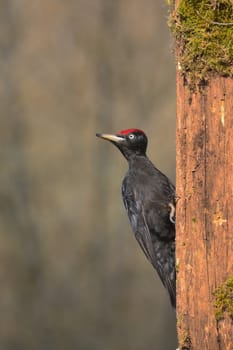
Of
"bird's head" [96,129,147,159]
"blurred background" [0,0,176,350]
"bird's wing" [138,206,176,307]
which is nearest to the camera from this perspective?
"bird's wing" [138,206,176,307]

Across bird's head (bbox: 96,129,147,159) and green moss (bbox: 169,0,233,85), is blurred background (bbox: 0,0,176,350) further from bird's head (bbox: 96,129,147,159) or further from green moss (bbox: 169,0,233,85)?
green moss (bbox: 169,0,233,85)

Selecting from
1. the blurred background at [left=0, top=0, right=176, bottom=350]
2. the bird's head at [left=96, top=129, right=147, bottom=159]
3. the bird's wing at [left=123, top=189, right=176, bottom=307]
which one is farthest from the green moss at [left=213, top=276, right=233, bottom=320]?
the blurred background at [left=0, top=0, right=176, bottom=350]

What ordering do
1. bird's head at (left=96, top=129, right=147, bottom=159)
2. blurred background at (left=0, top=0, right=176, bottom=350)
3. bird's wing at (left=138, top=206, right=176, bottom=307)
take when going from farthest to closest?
blurred background at (left=0, top=0, right=176, bottom=350) → bird's head at (left=96, top=129, right=147, bottom=159) → bird's wing at (left=138, top=206, right=176, bottom=307)

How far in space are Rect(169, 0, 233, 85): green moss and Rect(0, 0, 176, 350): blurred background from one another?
25.7 feet

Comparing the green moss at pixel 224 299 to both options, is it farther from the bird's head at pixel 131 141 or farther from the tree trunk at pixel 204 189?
the bird's head at pixel 131 141

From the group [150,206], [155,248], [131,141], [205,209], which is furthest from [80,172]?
[205,209]

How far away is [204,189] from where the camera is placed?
176 inches

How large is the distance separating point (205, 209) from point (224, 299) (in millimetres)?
428

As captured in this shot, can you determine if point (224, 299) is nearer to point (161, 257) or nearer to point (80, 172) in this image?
point (161, 257)

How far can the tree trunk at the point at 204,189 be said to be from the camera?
14.5 feet

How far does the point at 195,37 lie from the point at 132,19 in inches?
344

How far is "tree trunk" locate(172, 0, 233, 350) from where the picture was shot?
4.43m

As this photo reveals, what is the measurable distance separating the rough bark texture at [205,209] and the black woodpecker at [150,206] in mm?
1604

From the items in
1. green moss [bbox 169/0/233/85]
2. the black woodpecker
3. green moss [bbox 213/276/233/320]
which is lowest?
green moss [bbox 213/276/233/320]
